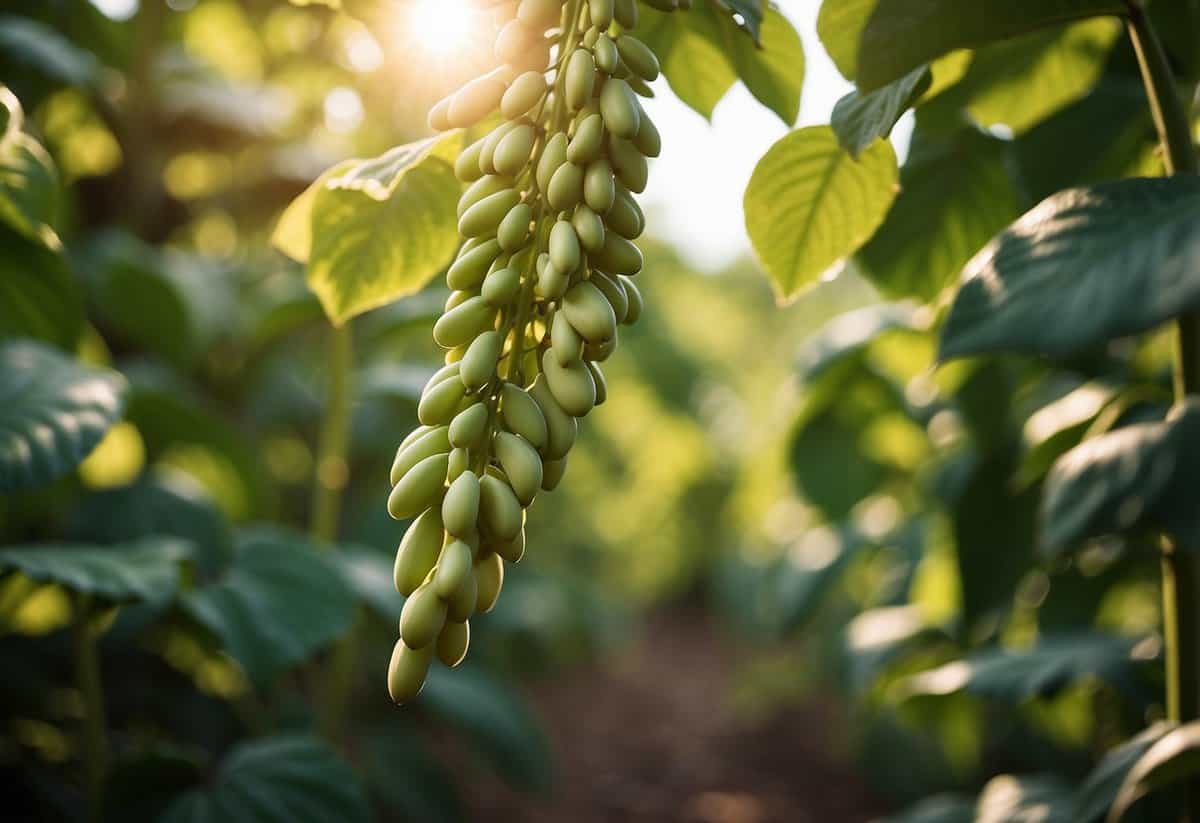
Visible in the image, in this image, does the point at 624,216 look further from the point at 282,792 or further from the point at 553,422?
the point at 282,792

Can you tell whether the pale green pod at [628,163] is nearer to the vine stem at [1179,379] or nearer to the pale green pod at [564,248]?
the pale green pod at [564,248]

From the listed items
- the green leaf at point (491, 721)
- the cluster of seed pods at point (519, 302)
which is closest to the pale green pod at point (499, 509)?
the cluster of seed pods at point (519, 302)

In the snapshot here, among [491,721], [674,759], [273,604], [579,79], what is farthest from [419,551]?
[674,759]

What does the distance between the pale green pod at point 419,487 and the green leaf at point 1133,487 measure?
326 mm

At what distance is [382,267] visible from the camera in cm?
61

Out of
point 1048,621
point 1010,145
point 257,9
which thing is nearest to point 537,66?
point 1010,145

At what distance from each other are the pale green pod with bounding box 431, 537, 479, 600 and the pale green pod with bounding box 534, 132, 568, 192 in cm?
15

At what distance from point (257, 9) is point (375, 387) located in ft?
3.28

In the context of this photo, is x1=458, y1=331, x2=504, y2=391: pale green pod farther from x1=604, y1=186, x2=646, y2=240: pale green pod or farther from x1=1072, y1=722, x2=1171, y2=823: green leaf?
x1=1072, y1=722, x2=1171, y2=823: green leaf

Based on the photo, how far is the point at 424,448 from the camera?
0.45 metres

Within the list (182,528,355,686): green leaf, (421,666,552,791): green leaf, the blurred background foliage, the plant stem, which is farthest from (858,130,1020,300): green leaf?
(421,666,552,791): green leaf

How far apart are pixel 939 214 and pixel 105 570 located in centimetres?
72

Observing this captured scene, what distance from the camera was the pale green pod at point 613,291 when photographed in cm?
47

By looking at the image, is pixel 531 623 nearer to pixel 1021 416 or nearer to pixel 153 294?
pixel 153 294
